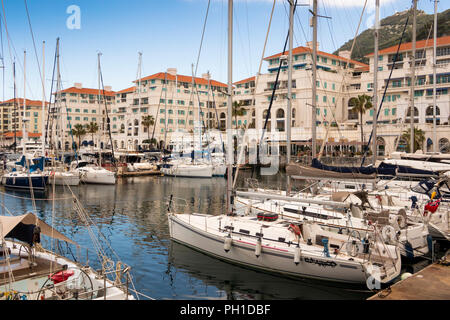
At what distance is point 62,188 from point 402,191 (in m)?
40.1

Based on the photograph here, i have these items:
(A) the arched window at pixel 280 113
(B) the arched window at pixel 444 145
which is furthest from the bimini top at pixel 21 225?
(A) the arched window at pixel 280 113

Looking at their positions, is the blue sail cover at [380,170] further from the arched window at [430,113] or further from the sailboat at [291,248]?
the arched window at [430,113]

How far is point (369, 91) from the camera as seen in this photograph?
275 feet

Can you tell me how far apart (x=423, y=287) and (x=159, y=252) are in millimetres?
13764

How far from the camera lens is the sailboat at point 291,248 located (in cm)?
1642

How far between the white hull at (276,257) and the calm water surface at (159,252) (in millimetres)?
427

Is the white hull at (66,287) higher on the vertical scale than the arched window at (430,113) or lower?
lower

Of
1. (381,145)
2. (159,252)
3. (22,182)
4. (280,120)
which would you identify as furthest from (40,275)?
(280,120)

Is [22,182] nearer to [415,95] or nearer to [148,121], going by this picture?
[148,121]

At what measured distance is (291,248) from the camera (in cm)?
1755

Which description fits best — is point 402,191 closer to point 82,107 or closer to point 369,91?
point 369,91

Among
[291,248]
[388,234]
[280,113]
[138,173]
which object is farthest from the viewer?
[280,113]
